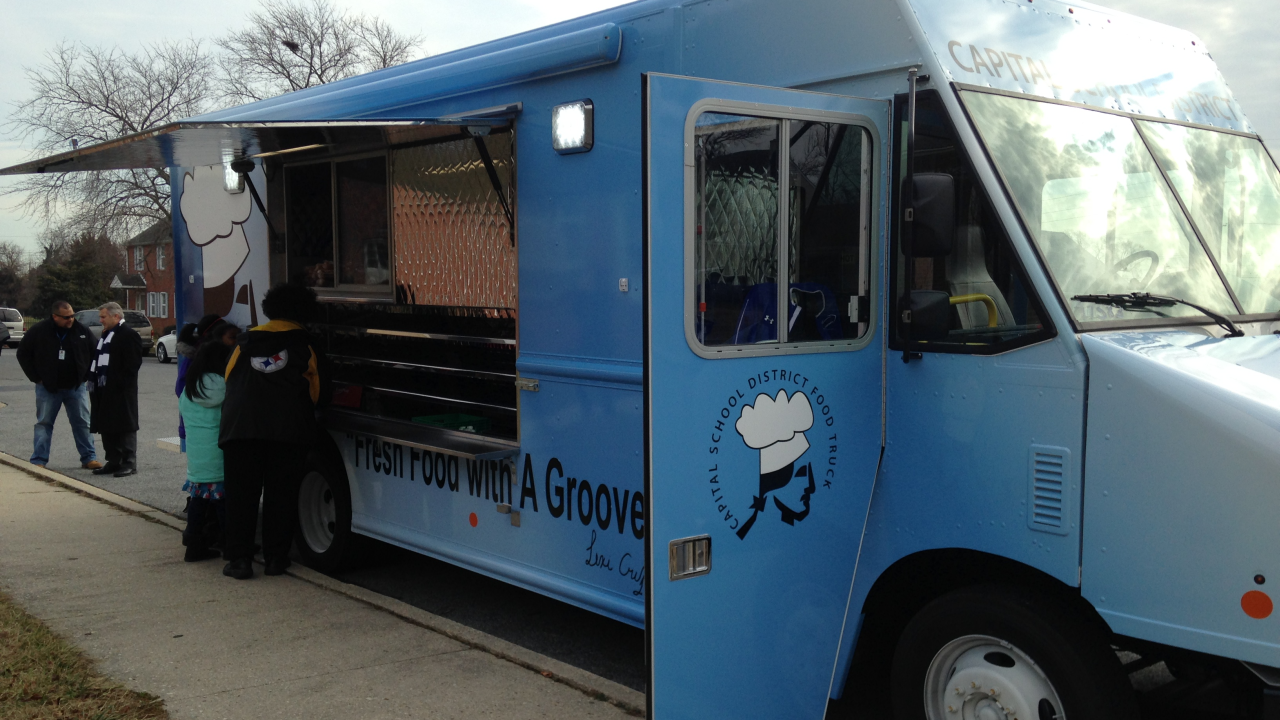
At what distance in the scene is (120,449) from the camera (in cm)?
1052

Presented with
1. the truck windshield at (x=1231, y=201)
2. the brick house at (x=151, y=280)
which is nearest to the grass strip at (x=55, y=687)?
the truck windshield at (x=1231, y=201)

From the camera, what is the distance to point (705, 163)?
3424 mm

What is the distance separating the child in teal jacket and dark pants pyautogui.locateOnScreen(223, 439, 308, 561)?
397 mm

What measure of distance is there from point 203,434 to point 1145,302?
5.56 metres

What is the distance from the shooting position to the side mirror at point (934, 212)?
3.29m

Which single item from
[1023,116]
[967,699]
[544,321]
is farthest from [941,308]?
[544,321]

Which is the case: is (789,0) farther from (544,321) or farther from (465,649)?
(465,649)

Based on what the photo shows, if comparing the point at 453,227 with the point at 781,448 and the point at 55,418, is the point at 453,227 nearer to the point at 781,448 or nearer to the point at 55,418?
the point at 781,448

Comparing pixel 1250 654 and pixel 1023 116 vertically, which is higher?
pixel 1023 116

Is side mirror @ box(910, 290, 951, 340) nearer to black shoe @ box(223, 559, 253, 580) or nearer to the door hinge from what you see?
the door hinge

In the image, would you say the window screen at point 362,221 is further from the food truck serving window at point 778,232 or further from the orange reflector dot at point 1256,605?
the orange reflector dot at point 1256,605

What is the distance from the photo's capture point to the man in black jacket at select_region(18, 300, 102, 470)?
10773 mm

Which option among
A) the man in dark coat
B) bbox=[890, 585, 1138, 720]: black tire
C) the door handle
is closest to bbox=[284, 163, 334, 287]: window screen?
the door handle

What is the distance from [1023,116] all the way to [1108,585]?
1567 mm
